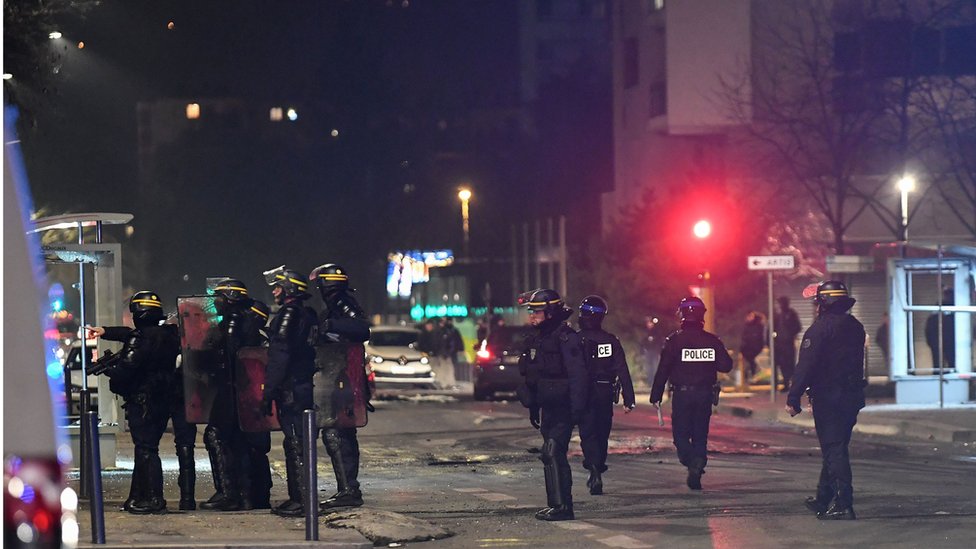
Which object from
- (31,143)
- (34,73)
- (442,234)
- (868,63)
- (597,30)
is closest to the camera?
(34,73)

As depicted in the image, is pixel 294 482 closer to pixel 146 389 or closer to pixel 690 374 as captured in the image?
pixel 146 389

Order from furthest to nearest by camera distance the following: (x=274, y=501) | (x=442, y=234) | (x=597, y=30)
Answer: (x=597, y=30) < (x=442, y=234) < (x=274, y=501)

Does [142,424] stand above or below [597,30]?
below

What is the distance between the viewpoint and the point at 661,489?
1401cm

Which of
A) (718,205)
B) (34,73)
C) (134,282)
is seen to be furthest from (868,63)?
(134,282)

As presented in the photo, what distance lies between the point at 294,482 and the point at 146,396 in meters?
1.40

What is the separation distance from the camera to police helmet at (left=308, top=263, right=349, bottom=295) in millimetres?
12320

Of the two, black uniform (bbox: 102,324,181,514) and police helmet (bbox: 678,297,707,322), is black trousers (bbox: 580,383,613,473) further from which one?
black uniform (bbox: 102,324,181,514)

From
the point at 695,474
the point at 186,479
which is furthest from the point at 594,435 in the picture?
the point at 186,479

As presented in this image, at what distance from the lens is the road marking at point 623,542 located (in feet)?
34.1

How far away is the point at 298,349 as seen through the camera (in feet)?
38.3

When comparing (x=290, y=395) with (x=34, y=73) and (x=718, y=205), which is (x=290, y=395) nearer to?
(x=34, y=73)

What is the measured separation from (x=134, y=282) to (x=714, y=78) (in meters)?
24.2

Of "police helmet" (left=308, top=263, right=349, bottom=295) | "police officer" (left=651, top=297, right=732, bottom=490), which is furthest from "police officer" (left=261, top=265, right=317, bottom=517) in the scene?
"police officer" (left=651, top=297, right=732, bottom=490)
